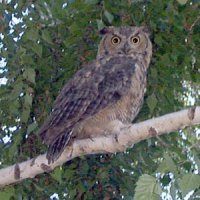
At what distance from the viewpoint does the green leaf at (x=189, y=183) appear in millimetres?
1702

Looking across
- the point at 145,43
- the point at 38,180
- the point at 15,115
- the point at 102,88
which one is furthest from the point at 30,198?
the point at 145,43

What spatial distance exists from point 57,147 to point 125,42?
0.71m

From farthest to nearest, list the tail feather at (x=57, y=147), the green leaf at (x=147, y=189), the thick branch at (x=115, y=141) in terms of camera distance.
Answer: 1. the tail feather at (x=57, y=147)
2. the thick branch at (x=115, y=141)
3. the green leaf at (x=147, y=189)

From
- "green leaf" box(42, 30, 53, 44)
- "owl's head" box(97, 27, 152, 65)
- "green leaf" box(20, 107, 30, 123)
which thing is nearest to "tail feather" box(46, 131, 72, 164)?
"green leaf" box(20, 107, 30, 123)

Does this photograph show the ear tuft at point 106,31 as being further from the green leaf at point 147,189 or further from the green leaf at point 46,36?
the green leaf at point 147,189

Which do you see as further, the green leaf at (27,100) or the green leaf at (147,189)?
the green leaf at (27,100)

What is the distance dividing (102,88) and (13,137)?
0.35m

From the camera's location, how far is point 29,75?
237 centimetres

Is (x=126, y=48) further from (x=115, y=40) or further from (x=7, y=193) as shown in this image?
(x=7, y=193)

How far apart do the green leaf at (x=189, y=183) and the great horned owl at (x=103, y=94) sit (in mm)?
366

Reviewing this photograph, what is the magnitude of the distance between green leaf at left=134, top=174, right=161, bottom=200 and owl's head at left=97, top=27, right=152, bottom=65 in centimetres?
89

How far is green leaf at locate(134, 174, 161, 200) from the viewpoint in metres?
1.67

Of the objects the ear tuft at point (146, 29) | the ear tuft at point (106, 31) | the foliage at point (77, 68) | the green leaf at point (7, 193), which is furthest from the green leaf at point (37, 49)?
the green leaf at point (7, 193)

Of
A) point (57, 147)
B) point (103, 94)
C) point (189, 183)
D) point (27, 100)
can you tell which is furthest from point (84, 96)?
point (189, 183)
